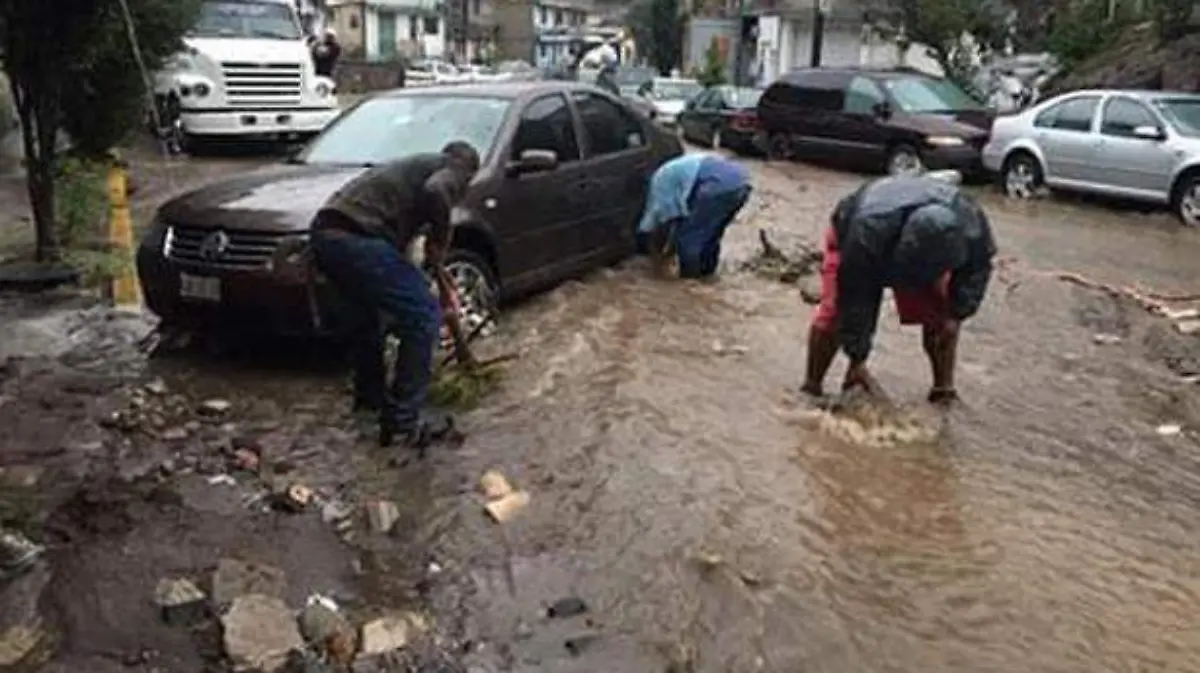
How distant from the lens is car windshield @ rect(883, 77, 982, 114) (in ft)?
63.8

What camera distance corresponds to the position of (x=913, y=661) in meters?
4.49

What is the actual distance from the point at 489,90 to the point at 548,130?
0.47 meters

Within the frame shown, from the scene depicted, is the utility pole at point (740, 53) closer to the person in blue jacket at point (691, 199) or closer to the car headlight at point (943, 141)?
the car headlight at point (943, 141)

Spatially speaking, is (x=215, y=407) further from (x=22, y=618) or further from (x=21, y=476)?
(x=22, y=618)

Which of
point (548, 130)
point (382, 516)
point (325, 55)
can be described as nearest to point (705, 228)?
point (548, 130)

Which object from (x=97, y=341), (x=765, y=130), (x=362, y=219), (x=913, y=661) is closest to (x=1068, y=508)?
(x=913, y=661)

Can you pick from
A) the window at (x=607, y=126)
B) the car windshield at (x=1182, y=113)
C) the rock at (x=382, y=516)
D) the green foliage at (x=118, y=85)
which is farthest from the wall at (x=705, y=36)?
the rock at (x=382, y=516)

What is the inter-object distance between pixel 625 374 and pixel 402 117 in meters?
2.31

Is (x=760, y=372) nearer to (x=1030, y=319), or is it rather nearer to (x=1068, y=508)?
(x=1068, y=508)

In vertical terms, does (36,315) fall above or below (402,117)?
below

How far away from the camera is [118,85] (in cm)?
1105

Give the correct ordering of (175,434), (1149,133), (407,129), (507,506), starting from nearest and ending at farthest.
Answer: (507,506) → (175,434) → (407,129) → (1149,133)

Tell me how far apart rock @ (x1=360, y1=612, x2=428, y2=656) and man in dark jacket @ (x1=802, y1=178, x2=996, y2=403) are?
9.68 feet

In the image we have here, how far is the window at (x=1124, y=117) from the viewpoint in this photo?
16109 millimetres
